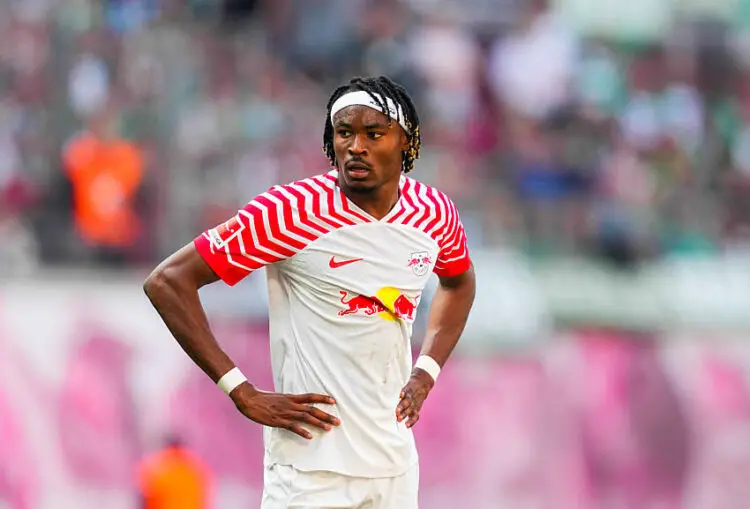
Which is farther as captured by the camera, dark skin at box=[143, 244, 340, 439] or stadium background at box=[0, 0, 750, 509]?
stadium background at box=[0, 0, 750, 509]

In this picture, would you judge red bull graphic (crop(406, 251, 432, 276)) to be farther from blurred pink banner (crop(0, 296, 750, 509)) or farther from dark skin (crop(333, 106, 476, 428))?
blurred pink banner (crop(0, 296, 750, 509))

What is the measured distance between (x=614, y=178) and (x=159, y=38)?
3.94 metres

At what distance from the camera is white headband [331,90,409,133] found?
484 centimetres

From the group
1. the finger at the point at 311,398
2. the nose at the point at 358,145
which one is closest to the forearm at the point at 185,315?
the finger at the point at 311,398

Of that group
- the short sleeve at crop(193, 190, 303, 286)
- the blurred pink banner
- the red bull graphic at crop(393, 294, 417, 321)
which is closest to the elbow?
the short sleeve at crop(193, 190, 303, 286)

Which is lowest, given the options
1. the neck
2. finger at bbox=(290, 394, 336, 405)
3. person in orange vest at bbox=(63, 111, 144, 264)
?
person in orange vest at bbox=(63, 111, 144, 264)

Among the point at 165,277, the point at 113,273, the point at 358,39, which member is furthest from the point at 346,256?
the point at 358,39

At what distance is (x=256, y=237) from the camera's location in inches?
188

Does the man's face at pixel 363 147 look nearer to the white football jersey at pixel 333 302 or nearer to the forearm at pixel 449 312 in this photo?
the white football jersey at pixel 333 302

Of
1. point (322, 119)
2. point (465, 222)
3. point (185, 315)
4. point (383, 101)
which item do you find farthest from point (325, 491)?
point (322, 119)

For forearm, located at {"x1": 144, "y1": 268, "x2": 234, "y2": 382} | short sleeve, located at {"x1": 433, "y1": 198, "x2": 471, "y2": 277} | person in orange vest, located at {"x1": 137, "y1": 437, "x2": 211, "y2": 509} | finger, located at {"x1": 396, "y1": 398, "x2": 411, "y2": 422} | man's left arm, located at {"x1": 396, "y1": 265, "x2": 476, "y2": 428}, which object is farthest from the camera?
person in orange vest, located at {"x1": 137, "y1": 437, "x2": 211, "y2": 509}

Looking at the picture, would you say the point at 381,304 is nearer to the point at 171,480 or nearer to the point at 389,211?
the point at 389,211

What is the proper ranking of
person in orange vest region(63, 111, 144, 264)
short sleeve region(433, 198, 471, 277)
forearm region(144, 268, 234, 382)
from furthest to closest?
1. person in orange vest region(63, 111, 144, 264)
2. short sleeve region(433, 198, 471, 277)
3. forearm region(144, 268, 234, 382)

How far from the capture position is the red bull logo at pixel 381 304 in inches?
192
